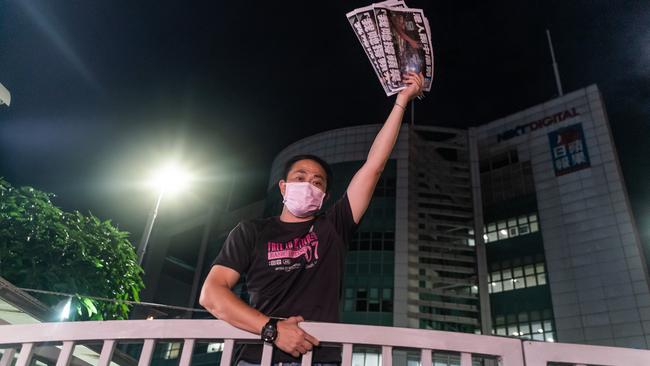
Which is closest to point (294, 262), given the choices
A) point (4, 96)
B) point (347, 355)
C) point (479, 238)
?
point (347, 355)

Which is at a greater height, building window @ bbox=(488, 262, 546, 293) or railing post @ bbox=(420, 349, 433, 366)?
building window @ bbox=(488, 262, 546, 293)

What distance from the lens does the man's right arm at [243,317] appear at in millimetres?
1873

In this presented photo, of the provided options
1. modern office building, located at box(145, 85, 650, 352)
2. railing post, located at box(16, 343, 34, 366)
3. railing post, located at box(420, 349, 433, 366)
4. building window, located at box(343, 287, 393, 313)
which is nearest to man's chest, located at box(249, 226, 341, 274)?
railing post, located at box(420, 349, 433, 366)

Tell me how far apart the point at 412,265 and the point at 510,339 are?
25.4m

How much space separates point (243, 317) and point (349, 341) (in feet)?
1.61

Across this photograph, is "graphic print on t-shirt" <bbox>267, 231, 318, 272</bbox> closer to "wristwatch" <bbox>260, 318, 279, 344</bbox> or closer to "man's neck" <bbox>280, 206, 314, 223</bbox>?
"man's neck" <bbox>280, 206, 314, 223</bbox>

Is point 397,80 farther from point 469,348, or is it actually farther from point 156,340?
point 156,340

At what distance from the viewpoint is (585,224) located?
1043 inches

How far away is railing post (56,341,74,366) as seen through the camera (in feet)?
6.57

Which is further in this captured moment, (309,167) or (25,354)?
(309,167)

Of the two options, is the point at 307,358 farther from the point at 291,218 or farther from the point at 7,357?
the point at 7,357

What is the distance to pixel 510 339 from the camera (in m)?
1.91

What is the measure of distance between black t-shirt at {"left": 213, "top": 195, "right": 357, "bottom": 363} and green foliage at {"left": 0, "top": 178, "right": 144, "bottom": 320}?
7.93 meters

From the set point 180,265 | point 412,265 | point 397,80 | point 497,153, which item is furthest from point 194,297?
point 397,80
